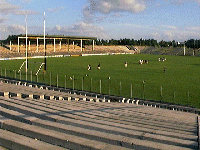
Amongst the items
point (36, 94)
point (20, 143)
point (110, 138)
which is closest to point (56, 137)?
point (20, 143)

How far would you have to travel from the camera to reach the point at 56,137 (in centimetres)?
491

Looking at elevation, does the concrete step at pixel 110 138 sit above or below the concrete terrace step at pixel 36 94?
above

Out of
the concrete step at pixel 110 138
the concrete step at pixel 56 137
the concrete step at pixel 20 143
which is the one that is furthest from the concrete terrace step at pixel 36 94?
the concrete step at pixel 20 143

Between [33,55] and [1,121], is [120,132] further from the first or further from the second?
[33,55]

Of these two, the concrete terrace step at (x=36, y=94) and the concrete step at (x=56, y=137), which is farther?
the concrete terrace step at (x=36, y=94)

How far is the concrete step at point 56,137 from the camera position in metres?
4.56

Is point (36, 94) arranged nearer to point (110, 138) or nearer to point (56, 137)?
point (56, 137)

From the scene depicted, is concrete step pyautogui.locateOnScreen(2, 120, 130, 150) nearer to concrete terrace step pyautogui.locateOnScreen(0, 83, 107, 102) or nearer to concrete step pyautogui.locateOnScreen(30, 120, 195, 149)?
concrete step pyautogui.locateOnScreen(30, 120, 195, 149)

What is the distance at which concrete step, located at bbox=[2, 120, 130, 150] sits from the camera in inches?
179

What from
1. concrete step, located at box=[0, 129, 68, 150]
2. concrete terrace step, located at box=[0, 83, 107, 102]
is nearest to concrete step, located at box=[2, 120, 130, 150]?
concrete step, located at box=[0, 129, 68, 150]

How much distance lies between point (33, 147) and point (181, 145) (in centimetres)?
251

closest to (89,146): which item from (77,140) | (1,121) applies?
(77,140)

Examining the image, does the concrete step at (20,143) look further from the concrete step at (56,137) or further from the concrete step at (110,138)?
the concrete step at (110,138)

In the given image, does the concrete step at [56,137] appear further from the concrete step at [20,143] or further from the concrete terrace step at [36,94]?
the concrete terrace step at [36,94]
